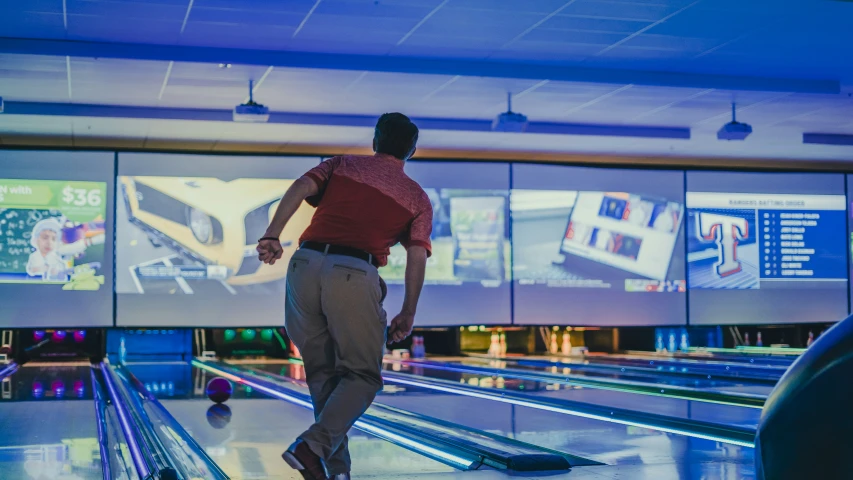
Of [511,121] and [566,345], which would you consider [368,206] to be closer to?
[511,121]

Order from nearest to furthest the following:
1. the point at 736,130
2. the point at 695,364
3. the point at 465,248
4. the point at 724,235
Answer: the point at 736,130
the point at 695,364
the point at 465,248
the point at 724,235

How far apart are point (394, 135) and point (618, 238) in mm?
9273

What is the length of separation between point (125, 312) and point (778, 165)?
8087 millimetres

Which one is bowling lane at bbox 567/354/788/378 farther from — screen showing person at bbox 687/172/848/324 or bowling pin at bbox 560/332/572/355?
screen showing person at bbox 687/172/848/324

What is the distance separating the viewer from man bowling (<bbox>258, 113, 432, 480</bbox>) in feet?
8.80

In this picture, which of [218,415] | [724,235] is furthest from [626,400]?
[724,235]

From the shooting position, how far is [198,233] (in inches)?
424

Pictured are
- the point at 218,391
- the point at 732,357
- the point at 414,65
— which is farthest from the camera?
the point at 732,357

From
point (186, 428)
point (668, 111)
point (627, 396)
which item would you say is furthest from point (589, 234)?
point (186, 428)

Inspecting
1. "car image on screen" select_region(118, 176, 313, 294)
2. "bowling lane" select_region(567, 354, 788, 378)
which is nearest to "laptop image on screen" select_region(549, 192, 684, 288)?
"bowling lane" select_region(567, 354, 788, 378)

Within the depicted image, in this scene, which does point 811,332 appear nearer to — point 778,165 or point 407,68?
point 778,165

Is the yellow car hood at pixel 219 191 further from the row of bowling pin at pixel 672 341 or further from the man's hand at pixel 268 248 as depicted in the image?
the man's hand at pixel 268 248

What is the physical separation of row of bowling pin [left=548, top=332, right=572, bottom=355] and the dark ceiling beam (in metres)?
4.62

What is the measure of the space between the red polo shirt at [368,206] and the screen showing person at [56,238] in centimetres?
818
